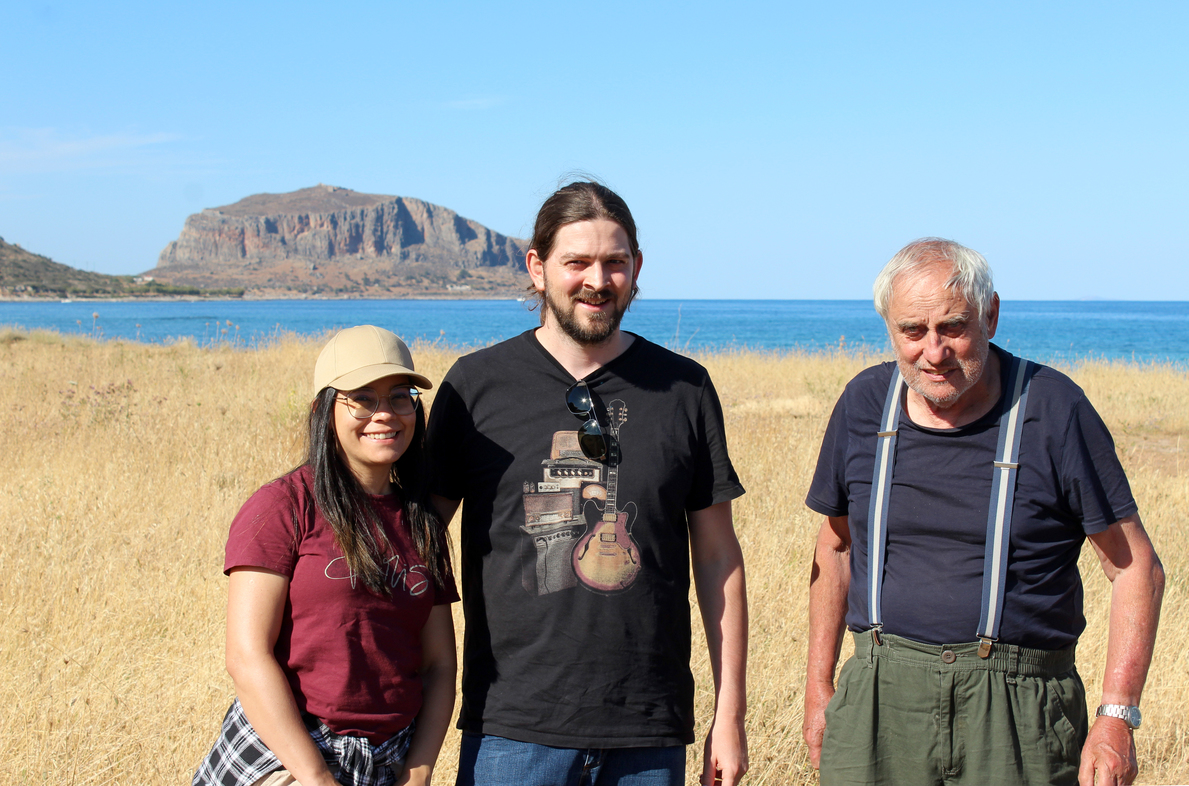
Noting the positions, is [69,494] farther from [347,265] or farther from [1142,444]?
[347,265]

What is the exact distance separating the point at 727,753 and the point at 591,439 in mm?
890

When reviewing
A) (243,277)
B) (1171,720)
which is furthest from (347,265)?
(1171,720)

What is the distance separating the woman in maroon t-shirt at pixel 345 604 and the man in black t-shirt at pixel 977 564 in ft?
3.83

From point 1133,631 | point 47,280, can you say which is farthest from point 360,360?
point 47,280

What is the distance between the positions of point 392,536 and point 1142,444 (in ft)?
37.9

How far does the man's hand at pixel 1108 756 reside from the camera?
2.08 m

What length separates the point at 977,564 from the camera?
217 centimetres

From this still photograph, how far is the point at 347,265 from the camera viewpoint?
192 meters

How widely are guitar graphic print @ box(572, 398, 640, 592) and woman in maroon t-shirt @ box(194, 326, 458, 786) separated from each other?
368 mm

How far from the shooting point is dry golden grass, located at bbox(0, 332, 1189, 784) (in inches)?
139

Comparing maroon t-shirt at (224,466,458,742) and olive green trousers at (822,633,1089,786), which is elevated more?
maroon t-shirt at (224,466,458,742)

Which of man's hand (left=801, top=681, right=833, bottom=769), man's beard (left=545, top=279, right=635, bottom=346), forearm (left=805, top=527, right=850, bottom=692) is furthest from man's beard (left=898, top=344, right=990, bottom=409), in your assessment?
man's hand (left=801, top=681, right=833, bottom=769)

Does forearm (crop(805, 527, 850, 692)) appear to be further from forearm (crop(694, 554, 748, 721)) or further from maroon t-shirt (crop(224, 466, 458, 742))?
maroon t-shirt (crop(224, 466, 458, 742))

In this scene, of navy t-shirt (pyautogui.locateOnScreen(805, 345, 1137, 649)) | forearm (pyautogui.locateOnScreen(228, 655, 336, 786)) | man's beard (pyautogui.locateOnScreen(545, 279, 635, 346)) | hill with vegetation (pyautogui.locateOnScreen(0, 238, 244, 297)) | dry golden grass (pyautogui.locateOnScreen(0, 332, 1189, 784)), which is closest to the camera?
forearm (pyautogui.locateOnScreen(228, 655, 336, 786))
